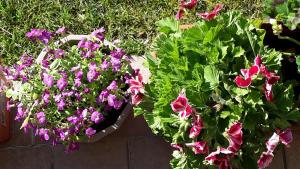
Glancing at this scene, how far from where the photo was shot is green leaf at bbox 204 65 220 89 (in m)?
1.95

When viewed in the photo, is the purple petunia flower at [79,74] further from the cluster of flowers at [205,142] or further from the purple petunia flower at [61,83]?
the cluster of flowers at [205,142]

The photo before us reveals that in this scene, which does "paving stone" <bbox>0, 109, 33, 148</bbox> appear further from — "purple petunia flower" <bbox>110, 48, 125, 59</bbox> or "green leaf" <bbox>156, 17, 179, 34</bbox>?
"green leaf" <bbox>156, 17, 179, 34</bbox>

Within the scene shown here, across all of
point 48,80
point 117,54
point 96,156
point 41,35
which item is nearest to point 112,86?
point 117,54

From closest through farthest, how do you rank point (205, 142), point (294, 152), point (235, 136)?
point (235, 136), point (205, 142), point (294, 152)

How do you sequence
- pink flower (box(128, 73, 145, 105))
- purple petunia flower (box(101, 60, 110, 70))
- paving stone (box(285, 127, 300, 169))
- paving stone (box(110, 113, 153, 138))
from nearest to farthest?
pink flower (box(128, 73, 145, 105))
purple petunia flower (box(101, 60, 110, 70))
paving stone (box(285, 127, 300, 169))
paving stone (box(110, 113, 153, 138))

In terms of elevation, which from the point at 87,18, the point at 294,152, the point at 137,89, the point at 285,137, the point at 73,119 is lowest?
the point at 294,152

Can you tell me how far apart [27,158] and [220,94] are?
120 cm

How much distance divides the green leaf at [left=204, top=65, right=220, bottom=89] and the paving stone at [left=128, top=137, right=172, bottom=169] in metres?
0.73

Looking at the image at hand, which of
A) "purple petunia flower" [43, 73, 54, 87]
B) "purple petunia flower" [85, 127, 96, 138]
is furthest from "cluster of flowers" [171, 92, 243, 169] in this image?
"purple petunia flower" [43, 73, 54, 87]

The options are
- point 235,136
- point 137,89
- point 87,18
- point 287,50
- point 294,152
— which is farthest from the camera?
point 87,18

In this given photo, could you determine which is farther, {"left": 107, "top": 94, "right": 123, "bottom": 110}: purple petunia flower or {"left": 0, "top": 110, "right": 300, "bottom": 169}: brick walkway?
{"left": 0, "top": 110, "right": 300, "bottom": 169}: brick walkway

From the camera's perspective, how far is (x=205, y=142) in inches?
76.9

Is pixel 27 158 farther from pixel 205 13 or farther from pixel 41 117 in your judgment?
pixel 205 13

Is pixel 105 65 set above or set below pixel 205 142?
above
